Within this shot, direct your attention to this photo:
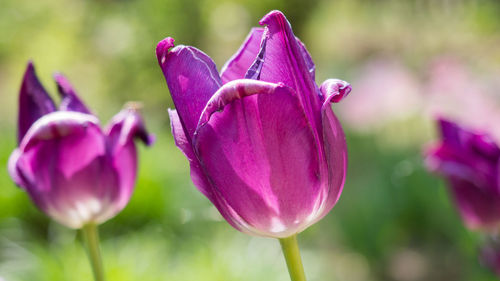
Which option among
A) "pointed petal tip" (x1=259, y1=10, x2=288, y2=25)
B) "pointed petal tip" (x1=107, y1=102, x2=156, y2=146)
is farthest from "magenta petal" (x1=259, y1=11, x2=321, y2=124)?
"pointed petal tip" (x1=107, y1=102, x2=156, y2=146)

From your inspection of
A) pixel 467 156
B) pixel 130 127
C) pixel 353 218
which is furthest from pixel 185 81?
pixel 353 218

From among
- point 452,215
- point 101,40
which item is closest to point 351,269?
point 452,215

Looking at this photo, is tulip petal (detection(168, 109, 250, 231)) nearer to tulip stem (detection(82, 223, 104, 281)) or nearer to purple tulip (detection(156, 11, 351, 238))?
purple tulip (detection(156, 11, 351, 238))

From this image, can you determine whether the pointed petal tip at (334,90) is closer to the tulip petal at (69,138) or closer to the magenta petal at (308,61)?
the magenta petal at (308,61)

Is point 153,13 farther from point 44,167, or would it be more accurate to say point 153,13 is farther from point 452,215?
point 44,167

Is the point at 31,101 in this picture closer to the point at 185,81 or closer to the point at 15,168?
the point at 15,168

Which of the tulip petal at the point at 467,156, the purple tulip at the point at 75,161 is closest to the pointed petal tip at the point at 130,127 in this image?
the purple tulip at the point at 75,161

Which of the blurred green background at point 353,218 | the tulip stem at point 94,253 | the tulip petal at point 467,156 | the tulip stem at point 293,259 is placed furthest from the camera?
the blurred green background at point 353,218
